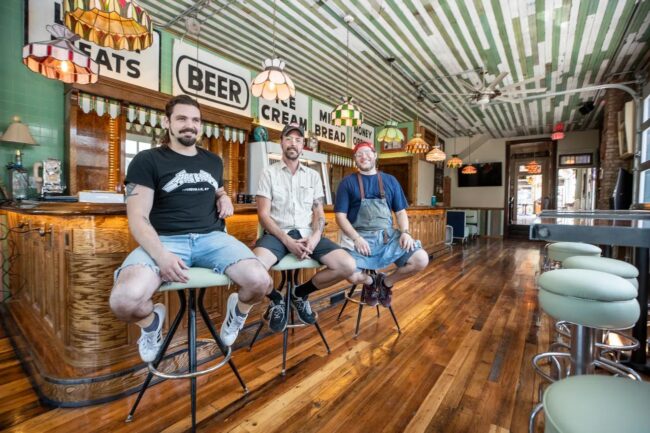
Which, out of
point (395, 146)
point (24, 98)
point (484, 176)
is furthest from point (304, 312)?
point (484, 176)

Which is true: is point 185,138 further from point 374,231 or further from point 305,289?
point 374,231

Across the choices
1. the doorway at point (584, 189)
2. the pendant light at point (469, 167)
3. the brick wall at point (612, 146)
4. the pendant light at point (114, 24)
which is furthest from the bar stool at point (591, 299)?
the doorway at point (584, 189)

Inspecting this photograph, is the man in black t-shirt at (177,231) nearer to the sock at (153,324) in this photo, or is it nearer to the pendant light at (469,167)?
the sock at (153,324)

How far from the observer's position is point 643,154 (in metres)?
5.01

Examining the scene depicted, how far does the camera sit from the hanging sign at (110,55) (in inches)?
137

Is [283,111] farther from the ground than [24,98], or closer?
farther from the ground

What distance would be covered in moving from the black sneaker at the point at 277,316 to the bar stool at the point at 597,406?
1.58m

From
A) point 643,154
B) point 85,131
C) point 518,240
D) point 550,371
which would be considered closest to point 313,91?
point 85,131

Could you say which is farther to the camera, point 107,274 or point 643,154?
point 643,154

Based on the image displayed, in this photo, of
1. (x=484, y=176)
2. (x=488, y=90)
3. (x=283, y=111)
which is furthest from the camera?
(x=484, y=176)

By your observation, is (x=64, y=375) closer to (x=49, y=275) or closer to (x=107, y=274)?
(x=107, y=274)

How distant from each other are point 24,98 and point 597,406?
203 inches

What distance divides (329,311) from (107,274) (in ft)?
6.58

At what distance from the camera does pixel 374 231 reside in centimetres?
254
